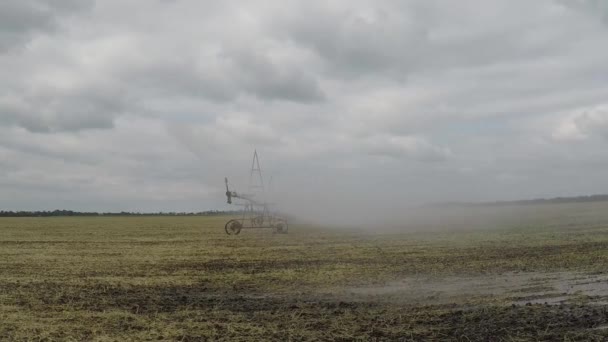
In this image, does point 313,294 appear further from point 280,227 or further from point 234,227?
point 234,227

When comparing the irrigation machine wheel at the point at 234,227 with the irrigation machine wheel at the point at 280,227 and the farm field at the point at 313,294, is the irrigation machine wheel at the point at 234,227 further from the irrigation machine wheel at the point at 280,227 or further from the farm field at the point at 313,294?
the farm field at the point at 313,294

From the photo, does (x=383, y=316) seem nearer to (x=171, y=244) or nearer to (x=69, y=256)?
(x=69, y=256)

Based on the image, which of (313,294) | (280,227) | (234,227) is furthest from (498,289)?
(234,227)

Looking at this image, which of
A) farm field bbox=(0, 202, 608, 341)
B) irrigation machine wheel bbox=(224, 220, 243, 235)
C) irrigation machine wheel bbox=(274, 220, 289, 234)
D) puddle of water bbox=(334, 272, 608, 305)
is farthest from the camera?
irrigation machine wheel bbox=(274, 220, 289, 234)

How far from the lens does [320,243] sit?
31.9m

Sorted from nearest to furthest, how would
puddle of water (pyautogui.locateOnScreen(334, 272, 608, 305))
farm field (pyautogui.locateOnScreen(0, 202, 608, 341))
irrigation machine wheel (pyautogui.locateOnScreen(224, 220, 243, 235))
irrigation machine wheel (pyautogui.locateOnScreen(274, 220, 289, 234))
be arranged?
farm field (pyautogui.locateOnScreen(0, 202, 608, 341)), puddle of water (pyautogui.locateOnScreen(334, 272, 608, 305)), irrigation machine wheel (pyautogui.locateOnScreen(224, 220, 243, 235)), irrigation machine wheel (pyautogui.locateOnScreen(274, 220, 289, 234))

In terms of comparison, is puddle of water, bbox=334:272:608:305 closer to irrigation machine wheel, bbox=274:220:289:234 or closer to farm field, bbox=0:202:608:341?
farm field, bbox=0:202:608:341

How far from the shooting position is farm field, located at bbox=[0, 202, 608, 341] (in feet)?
34.6

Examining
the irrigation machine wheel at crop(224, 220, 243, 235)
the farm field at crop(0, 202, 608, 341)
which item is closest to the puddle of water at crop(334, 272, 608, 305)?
the farm field at crop(0, 202, 608, 341)

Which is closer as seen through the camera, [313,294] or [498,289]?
[313,294]

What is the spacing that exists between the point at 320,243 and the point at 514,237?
38.8ft

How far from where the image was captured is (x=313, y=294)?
49.3ft

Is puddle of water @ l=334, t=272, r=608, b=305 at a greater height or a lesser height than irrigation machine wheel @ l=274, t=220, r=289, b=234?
lesser

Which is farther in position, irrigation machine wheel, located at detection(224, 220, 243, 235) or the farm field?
irrigation machine wheel, located at detection(224, 220, 243, 235)
